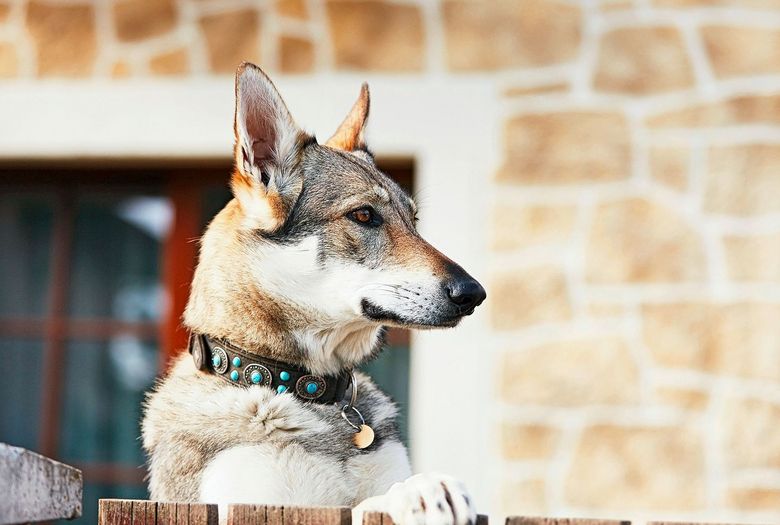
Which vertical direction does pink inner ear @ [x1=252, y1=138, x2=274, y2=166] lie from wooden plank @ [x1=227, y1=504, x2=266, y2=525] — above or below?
above

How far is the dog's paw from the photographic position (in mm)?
1687

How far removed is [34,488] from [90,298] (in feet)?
11.7

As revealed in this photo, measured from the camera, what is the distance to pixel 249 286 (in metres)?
2.46

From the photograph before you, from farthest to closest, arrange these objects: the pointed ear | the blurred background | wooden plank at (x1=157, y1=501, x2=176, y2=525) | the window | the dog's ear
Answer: the window
the blurred background
the pointed ear
the dog's ear
wooden plank at (x1=157, y1=501, x2=176, y2=525)

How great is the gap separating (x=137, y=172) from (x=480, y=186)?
1647mm

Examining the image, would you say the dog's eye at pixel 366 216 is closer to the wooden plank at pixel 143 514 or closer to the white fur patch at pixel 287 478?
the white fur patch at pixel 287 478

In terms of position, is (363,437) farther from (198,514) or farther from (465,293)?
(198,514)

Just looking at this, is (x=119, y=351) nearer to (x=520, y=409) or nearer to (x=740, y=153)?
(x=520, y=409)

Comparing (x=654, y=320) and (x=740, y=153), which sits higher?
(x=740, y=153)

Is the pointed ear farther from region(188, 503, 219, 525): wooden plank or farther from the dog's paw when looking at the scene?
region(188, 503, 219, 525): wooden plank

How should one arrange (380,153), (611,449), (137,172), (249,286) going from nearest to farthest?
(249,286) → (611,449) → (380,153) → (137,172)

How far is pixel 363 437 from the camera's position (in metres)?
2.34

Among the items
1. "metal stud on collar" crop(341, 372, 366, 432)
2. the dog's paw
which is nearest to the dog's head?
"metal stud on collar" crop(341, 372, 366, 432)

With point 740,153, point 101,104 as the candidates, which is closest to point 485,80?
point 740,153
